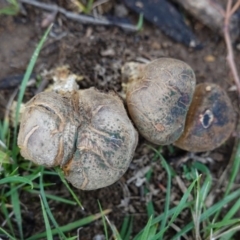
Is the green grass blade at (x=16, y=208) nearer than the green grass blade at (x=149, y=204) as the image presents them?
Yes

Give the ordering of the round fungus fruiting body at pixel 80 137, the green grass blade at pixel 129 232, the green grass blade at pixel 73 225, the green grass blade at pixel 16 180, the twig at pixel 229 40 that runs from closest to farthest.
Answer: the round fungus fruiting body at pixel 80 137 < the green grass blade at pixel 16 180 < the green grass blade at pixel 73 225 < the green grass blade at pixel 129 232 < the twig at pixel 229 40

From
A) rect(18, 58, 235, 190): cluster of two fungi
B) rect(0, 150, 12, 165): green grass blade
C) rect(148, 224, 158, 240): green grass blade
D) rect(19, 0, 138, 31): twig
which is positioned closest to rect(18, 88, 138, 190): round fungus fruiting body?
rect(18, 58, 235, 190): cluster of two fungi

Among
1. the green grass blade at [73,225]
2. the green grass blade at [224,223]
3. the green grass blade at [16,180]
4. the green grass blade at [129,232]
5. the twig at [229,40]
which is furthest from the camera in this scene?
the twig at [229,40]

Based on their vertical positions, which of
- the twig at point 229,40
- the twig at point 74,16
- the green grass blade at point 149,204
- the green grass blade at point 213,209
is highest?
the twig at point 229,40

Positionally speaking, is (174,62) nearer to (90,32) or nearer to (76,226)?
(90,32)

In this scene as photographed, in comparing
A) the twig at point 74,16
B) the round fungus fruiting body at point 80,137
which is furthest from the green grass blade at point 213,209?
the twig at point 74,16

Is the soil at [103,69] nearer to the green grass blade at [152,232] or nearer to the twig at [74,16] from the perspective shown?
the twig at [74,16]

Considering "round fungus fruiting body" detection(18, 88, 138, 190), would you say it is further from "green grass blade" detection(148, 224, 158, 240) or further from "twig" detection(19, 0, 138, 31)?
"twig" detection(19, 0, 138, 31)
